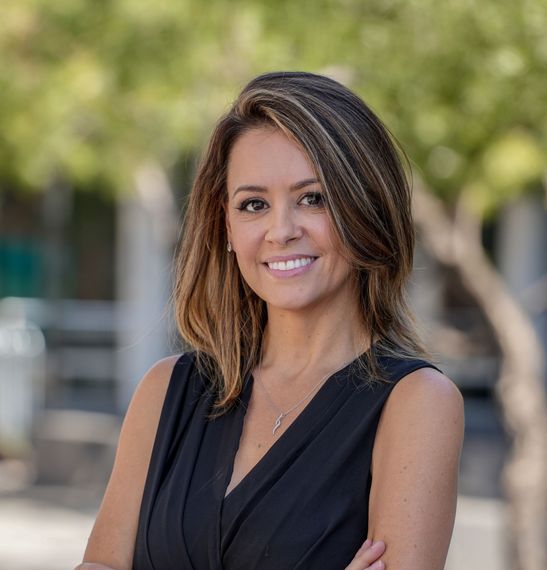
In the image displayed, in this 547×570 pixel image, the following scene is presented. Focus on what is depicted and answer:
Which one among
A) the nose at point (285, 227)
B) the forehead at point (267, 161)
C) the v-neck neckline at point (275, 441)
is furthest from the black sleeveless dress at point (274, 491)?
the forehead at point (267, 161)

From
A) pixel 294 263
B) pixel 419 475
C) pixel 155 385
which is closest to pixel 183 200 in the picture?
pixel 155 385

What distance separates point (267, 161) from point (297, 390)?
1.64 ft

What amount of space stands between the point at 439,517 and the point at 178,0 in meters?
4.14

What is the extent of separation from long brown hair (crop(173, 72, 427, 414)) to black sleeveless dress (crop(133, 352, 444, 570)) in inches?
3.2

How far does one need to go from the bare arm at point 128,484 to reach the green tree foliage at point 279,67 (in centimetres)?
139

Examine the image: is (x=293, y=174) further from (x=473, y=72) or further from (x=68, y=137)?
(x=68, y=137)

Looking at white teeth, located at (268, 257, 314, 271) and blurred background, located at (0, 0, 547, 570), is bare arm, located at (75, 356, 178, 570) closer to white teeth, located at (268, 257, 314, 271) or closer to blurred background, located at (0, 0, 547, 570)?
blurred background, located at (0, 0, 547, 570)

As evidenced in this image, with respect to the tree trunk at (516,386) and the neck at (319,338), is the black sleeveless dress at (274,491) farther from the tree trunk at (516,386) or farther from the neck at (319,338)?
the tree trunk at (516,386)

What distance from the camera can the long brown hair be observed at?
2.52 meters

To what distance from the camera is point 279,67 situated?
557 cm

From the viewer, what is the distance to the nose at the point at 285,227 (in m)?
2.55

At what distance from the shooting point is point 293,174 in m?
2.54

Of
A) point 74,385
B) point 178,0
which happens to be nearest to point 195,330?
point 178,0

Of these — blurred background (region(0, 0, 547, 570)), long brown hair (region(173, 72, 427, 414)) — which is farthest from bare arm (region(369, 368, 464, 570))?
blurred background (region(0, 0, 547, 570))
